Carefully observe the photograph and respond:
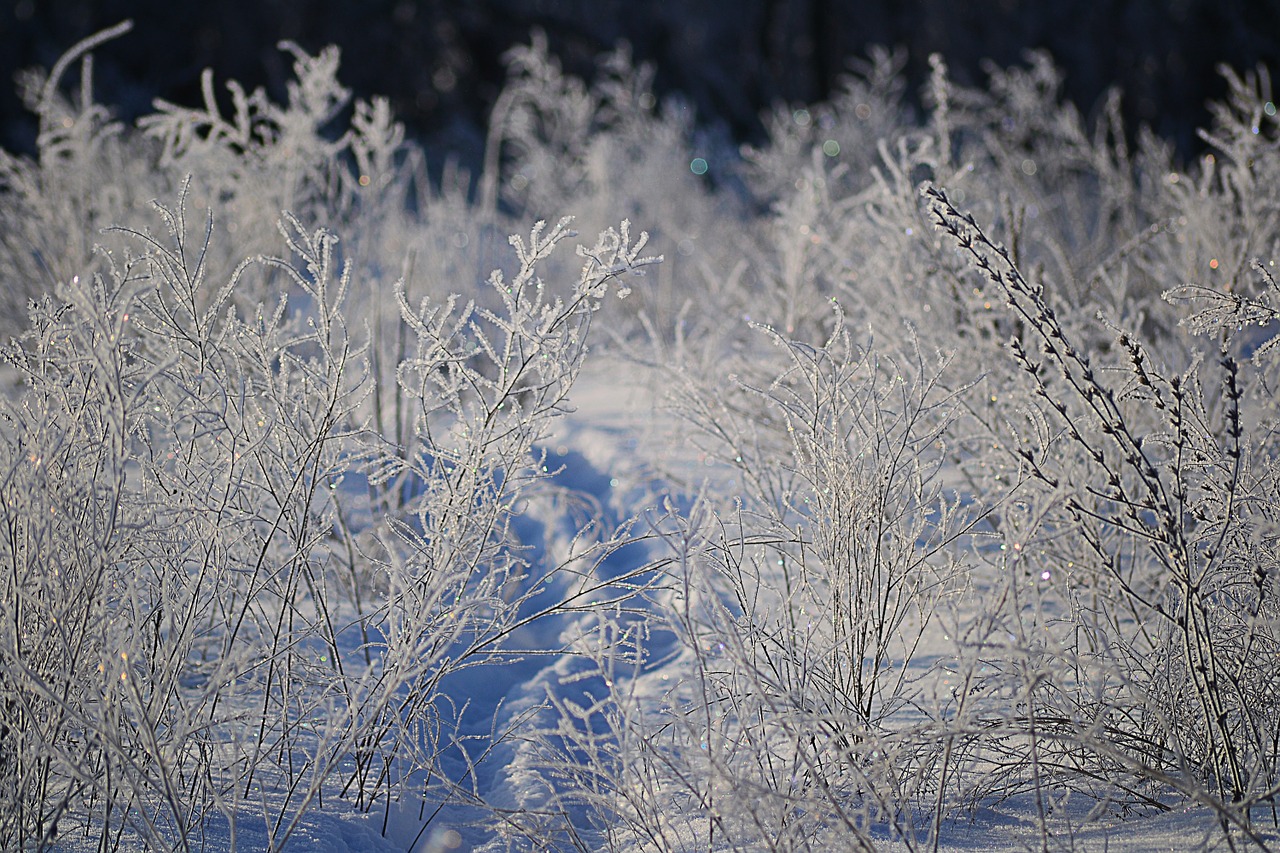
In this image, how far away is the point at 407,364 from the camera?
1285 millimetres

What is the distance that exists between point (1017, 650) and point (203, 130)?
13.2 m

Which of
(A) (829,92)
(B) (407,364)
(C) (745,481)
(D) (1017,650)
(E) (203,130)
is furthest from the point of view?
(A) (829,92)

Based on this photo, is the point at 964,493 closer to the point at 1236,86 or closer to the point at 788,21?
the point at 1236,86

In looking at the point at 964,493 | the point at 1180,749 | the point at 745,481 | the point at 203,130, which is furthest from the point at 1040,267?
the point at 203,130

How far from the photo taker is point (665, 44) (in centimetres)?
1362

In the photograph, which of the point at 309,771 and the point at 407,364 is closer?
the point at 407,364

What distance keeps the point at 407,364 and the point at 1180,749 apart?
3.57 feet

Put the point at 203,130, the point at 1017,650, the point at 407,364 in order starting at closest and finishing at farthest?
the point at 1017,650 → the point at 407,364 → the point at 203,130

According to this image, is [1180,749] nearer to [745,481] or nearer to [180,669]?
[745,481]

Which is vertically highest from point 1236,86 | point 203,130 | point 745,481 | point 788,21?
point 788,21

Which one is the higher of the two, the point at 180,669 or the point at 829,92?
the point at 829,92

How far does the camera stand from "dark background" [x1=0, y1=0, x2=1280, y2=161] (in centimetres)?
1166

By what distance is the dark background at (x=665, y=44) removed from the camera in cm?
1166

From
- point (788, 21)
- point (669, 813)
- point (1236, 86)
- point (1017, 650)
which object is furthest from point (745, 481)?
point (788, 21)
